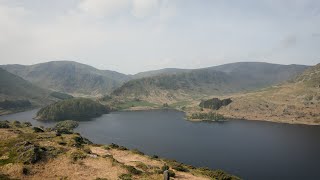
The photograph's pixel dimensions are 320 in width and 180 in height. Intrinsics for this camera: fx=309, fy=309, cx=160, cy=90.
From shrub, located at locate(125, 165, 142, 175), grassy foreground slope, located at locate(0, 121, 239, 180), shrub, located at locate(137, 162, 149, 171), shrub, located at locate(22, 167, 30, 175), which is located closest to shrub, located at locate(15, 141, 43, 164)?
grassy foreground slope, located at locate(0, 121, 239, 180)

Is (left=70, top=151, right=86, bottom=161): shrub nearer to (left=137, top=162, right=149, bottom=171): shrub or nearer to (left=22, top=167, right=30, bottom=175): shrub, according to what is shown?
(left=22, top=167, right=30, bottom=175): shrub

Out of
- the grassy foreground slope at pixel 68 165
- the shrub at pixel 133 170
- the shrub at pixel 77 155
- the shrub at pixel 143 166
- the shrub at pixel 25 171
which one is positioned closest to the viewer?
the shrub at pixel 25 171

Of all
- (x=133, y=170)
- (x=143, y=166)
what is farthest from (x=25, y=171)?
(x=143, y=166)

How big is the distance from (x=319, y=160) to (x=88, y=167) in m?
147

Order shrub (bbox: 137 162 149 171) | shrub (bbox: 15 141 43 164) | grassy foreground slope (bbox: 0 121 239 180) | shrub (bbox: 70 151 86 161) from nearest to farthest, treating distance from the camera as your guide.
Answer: grassy foreground slope (bbox: 0 121 239 180) < shrub (bbox: 15 141 43 164) < shrub (bbox: 70 151 86 161) < shrub (bbox: 137 162 149 171)

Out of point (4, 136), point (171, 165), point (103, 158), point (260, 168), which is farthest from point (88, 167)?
point (260, 168)

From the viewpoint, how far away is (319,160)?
172125mm

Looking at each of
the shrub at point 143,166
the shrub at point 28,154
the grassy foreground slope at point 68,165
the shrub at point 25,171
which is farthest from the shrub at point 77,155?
the shrub at point 143,166

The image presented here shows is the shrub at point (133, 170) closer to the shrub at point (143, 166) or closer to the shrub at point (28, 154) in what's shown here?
the shrub at point (143, 166)

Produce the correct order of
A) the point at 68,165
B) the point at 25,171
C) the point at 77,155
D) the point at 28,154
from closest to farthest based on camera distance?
the point at 25,171
the point at 28,154
the point at 68,165
the point at 77,155

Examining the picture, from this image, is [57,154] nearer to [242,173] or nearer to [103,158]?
[103,158]

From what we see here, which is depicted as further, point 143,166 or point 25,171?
point 143,166

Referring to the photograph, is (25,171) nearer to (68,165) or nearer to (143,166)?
(68,165)

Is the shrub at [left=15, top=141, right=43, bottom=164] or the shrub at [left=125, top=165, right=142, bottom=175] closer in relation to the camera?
the shrub at [left=15, top=141, right=43, bottom=164]
